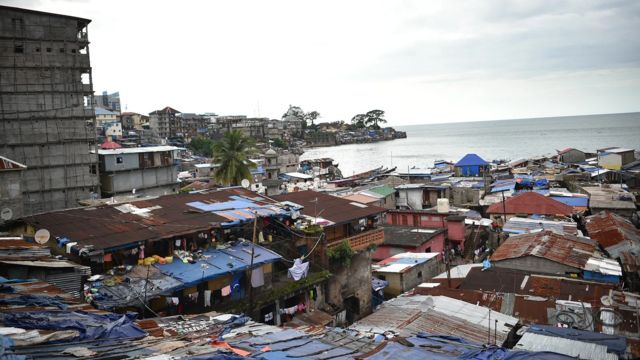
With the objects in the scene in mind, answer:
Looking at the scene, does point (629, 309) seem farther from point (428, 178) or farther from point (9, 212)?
point (428, 178)

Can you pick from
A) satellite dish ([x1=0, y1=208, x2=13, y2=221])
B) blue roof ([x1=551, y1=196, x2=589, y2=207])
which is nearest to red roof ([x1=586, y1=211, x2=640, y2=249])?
blue roof ([x1=551, y1=196, x2=589, y2=207])

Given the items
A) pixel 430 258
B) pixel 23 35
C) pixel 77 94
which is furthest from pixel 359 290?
pixel 23 35

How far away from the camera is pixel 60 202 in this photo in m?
37.2

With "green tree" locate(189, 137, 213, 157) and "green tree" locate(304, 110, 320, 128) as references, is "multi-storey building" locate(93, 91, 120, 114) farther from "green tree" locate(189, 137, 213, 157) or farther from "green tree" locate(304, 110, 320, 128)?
"green tree" locate(304, 110, 320, 128)

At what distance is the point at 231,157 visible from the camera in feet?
119

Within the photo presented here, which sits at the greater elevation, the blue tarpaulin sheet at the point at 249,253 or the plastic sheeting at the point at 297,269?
the blue tarpaulin sheet at the point at 249,253

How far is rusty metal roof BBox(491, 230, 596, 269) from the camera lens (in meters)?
22.0

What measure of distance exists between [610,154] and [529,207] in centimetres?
3484

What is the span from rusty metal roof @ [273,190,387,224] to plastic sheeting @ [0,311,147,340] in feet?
41.9

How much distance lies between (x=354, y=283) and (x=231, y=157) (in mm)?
17849

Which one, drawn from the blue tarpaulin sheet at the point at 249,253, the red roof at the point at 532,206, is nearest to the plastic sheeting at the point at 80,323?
the blue tarpaulin sheet at the point at 249,253

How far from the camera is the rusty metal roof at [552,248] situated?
21978 mm

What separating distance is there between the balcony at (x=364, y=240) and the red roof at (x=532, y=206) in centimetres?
1747

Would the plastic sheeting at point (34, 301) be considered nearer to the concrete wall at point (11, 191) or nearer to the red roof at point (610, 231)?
the concrete wall at point (11, 191)
